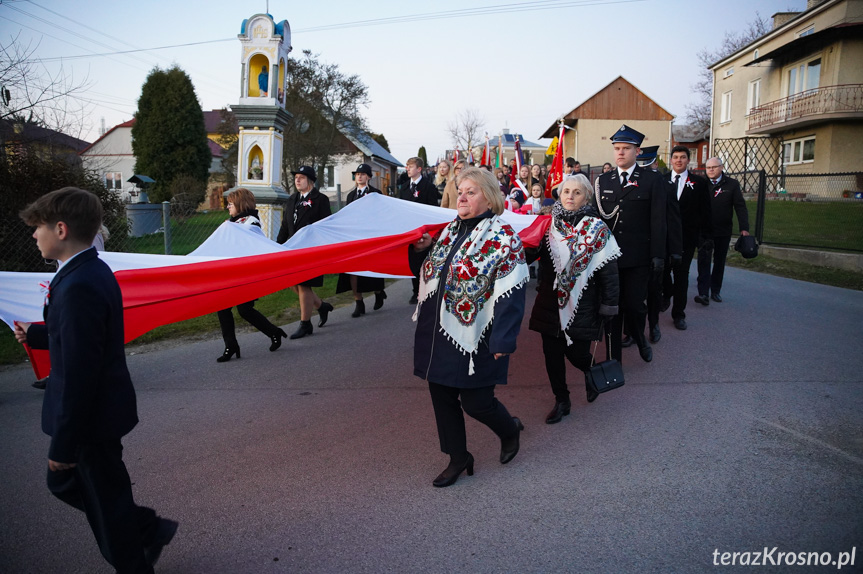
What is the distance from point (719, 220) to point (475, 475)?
6.77 m

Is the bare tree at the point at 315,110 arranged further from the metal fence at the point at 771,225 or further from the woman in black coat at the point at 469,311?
the woman in black coat at the point at 469,311

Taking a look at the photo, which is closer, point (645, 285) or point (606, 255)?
point (606, 255)

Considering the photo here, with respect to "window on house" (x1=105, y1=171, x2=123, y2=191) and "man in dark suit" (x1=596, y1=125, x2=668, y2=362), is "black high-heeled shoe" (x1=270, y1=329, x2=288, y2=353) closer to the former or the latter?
"man in dark suit" (x1=596, y1=125, x2=668, y2=362)

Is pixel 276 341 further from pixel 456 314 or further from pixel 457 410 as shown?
pixel 456 314

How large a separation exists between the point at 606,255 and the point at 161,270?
10.6 feet

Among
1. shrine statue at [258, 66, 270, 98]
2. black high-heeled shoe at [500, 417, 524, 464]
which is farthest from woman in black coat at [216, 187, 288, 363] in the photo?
shrine statue at [258, 66, 270, 98]

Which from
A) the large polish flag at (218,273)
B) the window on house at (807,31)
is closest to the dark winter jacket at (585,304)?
the large polish flag at (218,273)

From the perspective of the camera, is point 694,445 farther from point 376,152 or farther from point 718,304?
point 376,152

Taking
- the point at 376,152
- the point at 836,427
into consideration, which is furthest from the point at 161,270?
the point at 376,152

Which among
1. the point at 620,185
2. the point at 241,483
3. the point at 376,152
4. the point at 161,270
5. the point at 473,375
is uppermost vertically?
the point at 376,152

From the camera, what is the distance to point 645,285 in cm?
597

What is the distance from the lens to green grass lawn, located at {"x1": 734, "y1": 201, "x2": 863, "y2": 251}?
12.5 meters

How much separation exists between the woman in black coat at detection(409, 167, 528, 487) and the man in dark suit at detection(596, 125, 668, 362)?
2631 millimetres

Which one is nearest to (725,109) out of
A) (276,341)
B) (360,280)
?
(360,280)
